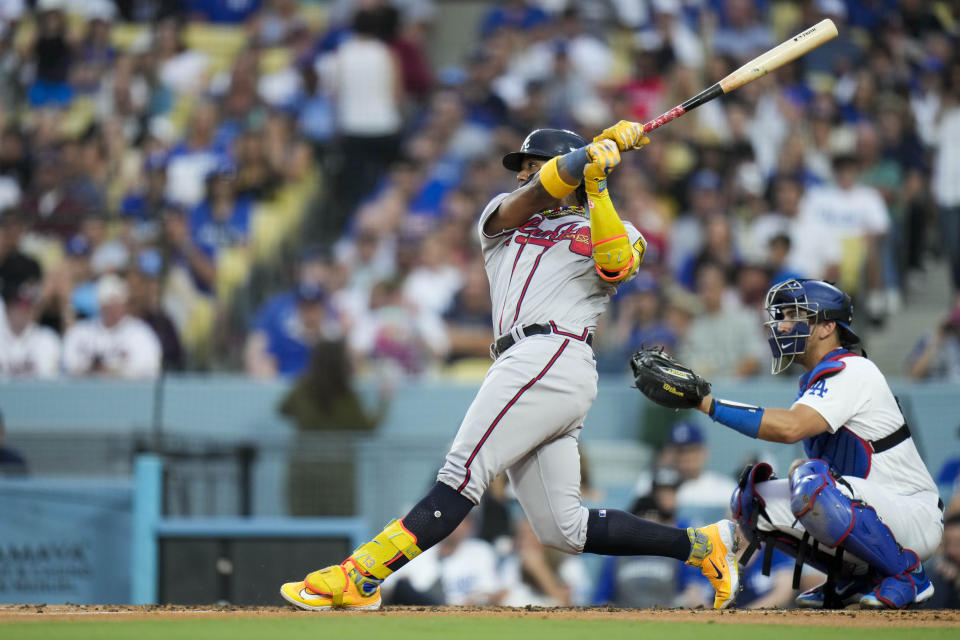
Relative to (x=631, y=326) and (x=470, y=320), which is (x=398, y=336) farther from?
(x=631, y=326)

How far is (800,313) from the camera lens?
5086 mm

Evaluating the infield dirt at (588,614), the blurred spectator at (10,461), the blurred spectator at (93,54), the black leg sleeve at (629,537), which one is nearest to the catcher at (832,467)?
the infield dirt at (588,614)

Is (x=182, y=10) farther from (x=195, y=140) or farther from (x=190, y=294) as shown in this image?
(x=190, y=294)

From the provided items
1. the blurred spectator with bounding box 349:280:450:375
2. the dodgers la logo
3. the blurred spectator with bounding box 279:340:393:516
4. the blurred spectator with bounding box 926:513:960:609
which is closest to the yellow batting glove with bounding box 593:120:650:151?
the dodgers la logo

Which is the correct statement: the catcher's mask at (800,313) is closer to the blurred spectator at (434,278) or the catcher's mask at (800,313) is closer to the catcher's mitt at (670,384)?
the catcher's mitt at (670,384)

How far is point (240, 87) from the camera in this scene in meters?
11.6

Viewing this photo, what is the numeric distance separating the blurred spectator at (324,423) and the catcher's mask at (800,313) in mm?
3589

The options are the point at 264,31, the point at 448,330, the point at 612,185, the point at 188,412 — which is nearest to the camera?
the point at 188,412

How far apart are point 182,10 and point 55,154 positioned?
2.54 metres

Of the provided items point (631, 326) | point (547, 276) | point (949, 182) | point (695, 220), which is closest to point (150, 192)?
point (631, 326)

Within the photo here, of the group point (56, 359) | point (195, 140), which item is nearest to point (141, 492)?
point (56, 359)

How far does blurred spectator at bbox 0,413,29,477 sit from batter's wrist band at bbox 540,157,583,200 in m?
4.94

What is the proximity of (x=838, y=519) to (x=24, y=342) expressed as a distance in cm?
638

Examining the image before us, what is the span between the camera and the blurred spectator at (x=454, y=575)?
7.25 meters
